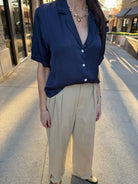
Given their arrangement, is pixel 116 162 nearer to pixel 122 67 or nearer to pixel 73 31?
pixel 73 31

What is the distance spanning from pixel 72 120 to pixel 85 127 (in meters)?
0.15

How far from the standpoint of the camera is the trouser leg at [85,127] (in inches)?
47.4

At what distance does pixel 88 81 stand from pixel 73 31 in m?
0.37

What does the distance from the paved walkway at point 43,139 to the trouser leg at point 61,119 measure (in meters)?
0.60

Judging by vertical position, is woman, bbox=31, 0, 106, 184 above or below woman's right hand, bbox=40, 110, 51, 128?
above

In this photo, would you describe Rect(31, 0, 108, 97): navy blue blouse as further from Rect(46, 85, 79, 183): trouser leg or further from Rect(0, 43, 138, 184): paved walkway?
Rect(0, 43, 138, 184): paved walkway

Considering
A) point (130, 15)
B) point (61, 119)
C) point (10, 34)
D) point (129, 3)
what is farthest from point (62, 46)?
point (129, 3)

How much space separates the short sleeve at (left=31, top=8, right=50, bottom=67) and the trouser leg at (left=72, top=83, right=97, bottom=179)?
35cm

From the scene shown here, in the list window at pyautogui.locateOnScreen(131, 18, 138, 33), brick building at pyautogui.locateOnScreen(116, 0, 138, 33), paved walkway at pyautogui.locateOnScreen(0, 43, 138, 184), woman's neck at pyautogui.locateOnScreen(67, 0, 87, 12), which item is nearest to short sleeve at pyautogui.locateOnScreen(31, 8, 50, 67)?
woman's neck at pyautogui.locateOnScreen(67, 0, 87, 12)

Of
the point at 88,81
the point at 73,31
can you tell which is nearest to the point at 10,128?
the point at 88,81

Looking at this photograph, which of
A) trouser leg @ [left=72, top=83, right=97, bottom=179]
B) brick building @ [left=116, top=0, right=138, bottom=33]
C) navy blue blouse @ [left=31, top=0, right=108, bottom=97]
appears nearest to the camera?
navy blue blouse @ [left=31, top=0, right=108, bottom=97]

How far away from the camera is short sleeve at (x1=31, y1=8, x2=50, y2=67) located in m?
0.98

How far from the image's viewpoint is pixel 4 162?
1.90 m

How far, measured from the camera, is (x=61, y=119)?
1.20m
